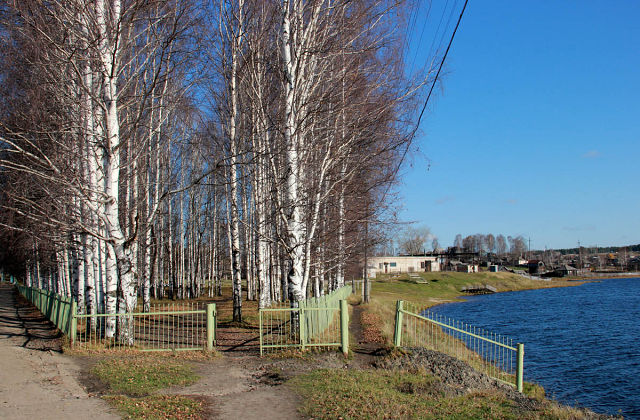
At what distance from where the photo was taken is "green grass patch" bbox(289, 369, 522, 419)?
24.7 feet

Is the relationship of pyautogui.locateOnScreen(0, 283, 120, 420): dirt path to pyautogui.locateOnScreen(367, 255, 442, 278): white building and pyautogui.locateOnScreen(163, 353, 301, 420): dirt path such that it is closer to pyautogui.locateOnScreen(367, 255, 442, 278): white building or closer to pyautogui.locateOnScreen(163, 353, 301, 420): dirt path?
pyautogui.locateOnScreen(163, 353, 301, 420): dirt path

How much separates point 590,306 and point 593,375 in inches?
1125

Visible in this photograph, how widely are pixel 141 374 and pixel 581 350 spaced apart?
19885mm

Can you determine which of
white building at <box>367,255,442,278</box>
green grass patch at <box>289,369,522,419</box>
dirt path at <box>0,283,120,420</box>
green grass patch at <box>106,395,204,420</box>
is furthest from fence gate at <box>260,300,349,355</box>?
white building at <box>367,255,442,278</box>

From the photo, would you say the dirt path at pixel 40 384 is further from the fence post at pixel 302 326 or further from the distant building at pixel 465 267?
the distant building at pixel 465 267

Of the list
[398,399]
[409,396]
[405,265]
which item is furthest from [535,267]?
[398,399]

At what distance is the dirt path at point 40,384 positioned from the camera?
7.41 m

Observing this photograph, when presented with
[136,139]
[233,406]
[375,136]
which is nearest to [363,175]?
[375,136]

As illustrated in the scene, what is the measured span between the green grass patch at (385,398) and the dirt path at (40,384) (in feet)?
10.1

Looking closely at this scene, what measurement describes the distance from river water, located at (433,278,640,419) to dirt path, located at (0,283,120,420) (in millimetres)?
11425

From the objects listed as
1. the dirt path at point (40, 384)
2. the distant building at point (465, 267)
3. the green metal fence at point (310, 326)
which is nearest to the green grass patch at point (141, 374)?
the dirt path at point (40, 384)

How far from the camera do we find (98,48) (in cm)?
1236

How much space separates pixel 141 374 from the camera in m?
9.77

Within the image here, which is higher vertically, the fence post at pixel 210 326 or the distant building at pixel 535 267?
the fence post at pixel 210 326
